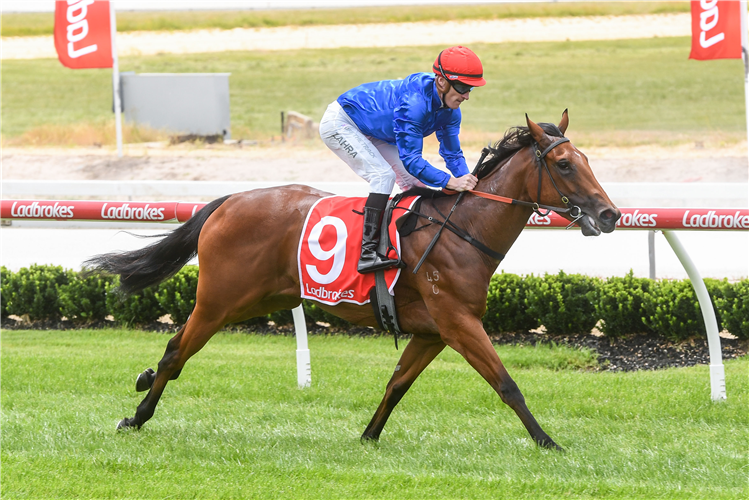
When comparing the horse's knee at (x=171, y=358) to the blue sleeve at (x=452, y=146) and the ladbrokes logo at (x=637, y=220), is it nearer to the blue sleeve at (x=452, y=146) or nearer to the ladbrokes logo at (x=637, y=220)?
the blue sleeve at (x=452, y=146)

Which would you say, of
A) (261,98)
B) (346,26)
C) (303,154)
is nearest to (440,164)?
(303,154)

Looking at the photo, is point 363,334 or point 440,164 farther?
point 440,164

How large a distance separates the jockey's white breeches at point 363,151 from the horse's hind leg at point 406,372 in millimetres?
819

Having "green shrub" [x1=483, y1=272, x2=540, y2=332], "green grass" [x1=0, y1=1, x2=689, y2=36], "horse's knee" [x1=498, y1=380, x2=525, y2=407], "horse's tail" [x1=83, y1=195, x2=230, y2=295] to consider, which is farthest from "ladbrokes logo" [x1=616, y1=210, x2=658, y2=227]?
"green grass" [x1=0, y1=1, x2=689, y2=36]

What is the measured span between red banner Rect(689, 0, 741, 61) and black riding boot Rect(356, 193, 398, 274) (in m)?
9.19

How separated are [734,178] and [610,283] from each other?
1159 centimetres

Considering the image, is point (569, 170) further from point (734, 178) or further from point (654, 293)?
point (734, 178)

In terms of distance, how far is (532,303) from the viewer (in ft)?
20.6

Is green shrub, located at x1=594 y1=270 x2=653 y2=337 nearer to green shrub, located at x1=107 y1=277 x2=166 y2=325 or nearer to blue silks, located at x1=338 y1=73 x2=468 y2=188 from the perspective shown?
blue silks, located at x1=338 y1=73 x2=468 y2=188

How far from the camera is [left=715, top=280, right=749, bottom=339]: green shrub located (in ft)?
18.9

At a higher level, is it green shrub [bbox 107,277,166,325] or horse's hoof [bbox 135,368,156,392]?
horse's hoof [bbox 135,368,156,392]

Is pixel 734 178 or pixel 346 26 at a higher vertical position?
pixel 346 26

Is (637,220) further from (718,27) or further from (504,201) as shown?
(718,27)

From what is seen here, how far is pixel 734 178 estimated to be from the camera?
16344mm
